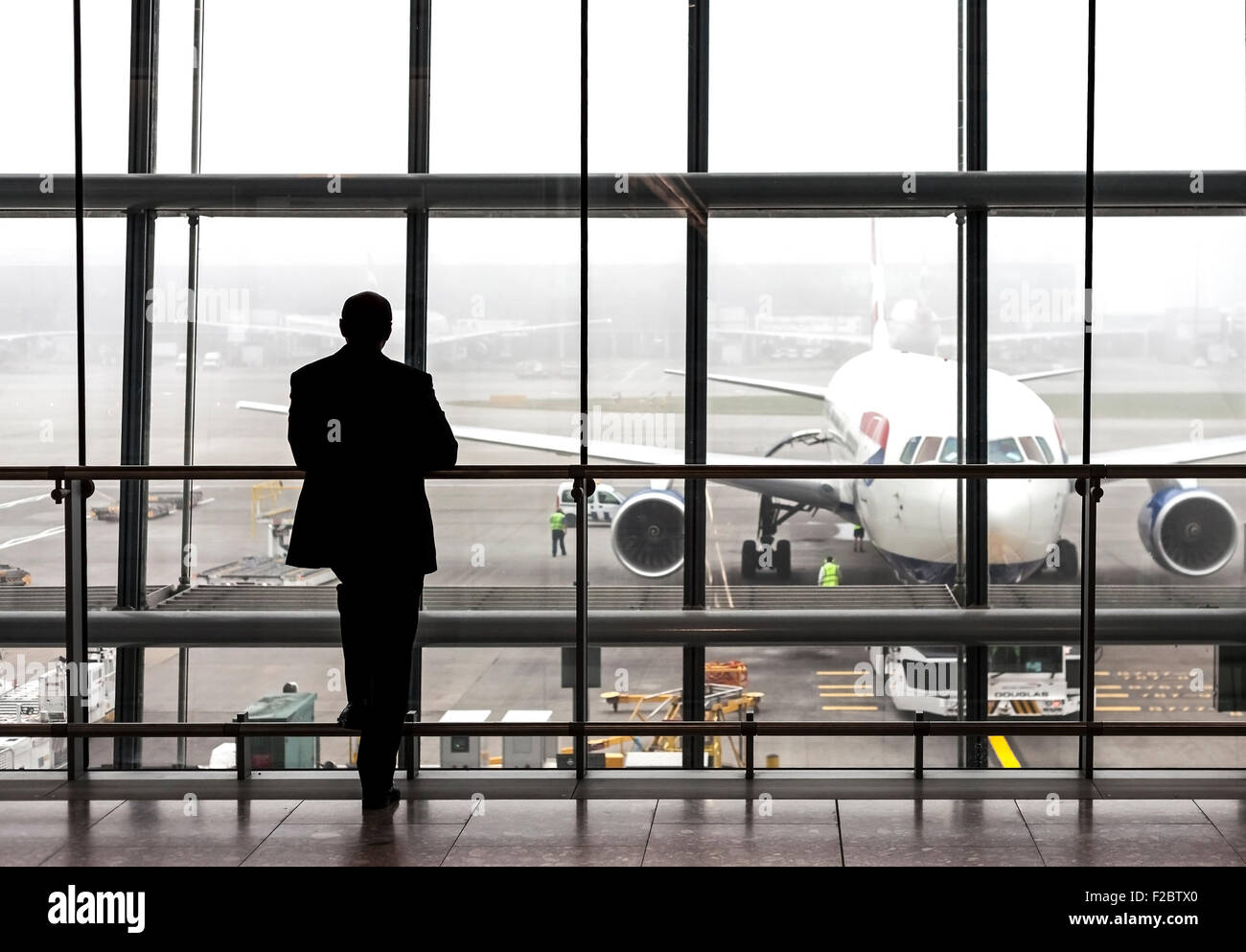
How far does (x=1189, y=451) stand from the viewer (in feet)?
22.3

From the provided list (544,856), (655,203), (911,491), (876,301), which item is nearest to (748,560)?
(876,301)

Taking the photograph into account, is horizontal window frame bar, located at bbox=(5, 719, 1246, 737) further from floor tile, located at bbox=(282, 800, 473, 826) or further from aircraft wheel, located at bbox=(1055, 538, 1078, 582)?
aircraft wheel, located at bbox=(1055, 538, 1078, 582)

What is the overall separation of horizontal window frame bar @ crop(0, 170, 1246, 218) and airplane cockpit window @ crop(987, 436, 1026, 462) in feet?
4.88

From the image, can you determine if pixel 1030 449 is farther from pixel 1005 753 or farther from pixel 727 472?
pixel 727 472

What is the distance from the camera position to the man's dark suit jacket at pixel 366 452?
2621 mm

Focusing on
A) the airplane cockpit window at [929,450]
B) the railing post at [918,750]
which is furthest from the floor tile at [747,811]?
the airplane cockpit window at [929,450]

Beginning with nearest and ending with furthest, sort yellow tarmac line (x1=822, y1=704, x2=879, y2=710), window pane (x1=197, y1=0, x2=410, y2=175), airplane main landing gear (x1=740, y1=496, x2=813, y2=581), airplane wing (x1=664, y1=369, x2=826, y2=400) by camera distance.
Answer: yellow tarmac line (x1=822, y1=704, x2=879, y2=710) → window pane (x1=197, y1=0, x2=410, y2=175) → airplane main landing gear (x1=740, y1=496, x2=813, y2=581) → airplane wing (x1=664, y1=369, x2=826, y2=400)

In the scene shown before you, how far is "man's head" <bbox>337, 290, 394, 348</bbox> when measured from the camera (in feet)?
8.56

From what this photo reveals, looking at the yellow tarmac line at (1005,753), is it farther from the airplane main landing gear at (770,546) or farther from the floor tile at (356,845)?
the airplane main landing gear at (770,546)

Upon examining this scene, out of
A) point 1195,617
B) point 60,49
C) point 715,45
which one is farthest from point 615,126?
point 1195,617

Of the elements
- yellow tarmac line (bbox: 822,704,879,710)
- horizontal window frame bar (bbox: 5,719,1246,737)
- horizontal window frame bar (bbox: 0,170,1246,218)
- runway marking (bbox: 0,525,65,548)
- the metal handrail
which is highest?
horizontal window frame bar (bbox: 0,170,1246,218)

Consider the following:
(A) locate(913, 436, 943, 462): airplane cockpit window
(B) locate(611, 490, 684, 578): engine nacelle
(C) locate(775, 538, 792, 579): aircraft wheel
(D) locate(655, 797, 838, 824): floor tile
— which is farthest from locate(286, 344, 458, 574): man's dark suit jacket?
(A) locate(913, 436, 943, 462): airplane cockpit window

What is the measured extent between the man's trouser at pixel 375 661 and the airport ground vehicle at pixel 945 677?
2.77 metres
